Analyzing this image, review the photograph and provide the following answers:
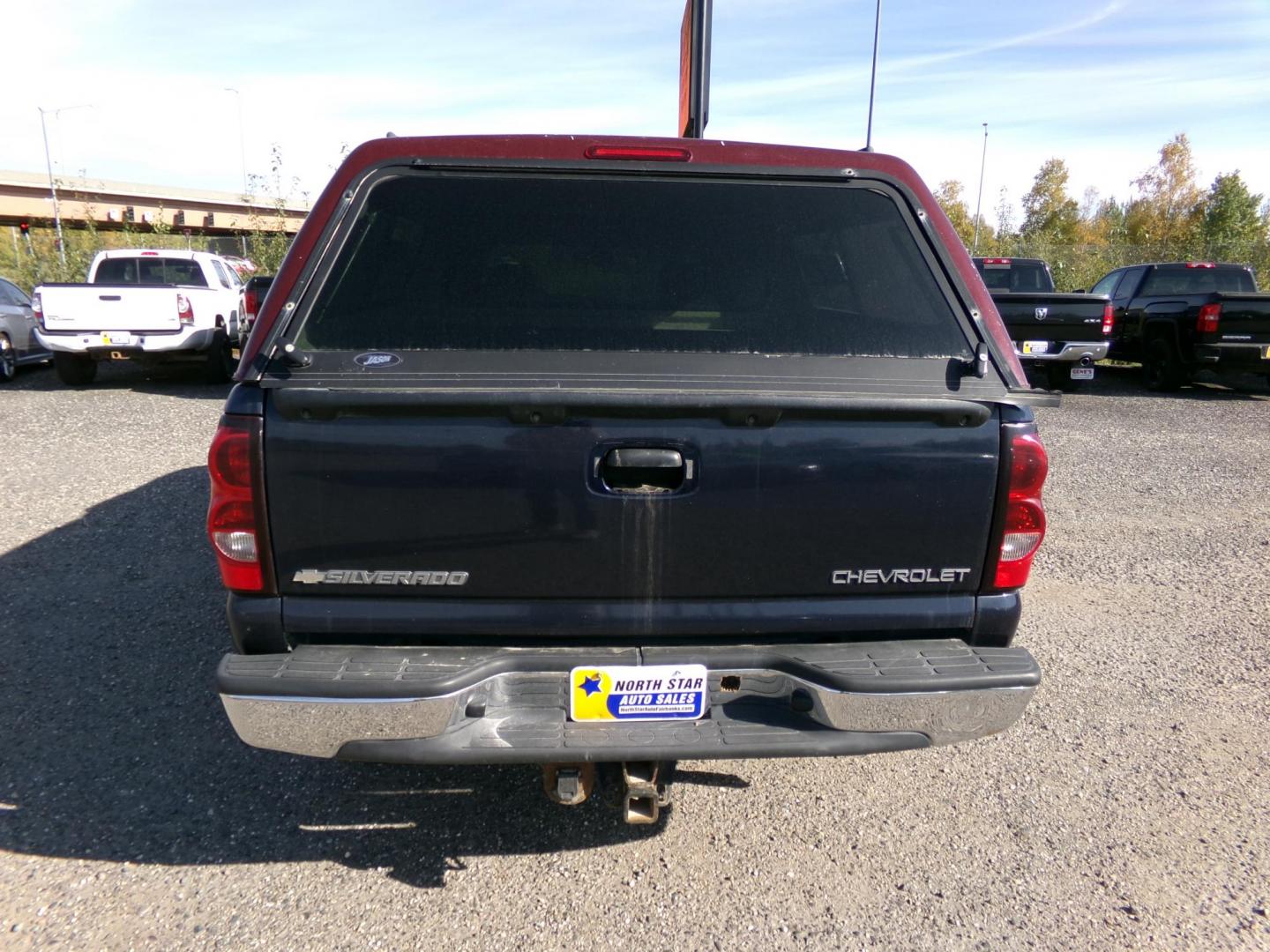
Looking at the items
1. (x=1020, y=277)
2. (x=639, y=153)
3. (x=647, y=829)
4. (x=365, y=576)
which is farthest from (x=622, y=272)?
(x=1020, y=277)

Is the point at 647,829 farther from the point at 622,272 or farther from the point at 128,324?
the point at 128,324

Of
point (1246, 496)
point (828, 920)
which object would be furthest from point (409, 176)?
point (1246, 496)

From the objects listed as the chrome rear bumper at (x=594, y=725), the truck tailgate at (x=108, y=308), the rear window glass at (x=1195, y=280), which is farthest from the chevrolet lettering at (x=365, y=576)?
the rear window glass at (x=1195, y=280)

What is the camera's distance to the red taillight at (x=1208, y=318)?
1230cm

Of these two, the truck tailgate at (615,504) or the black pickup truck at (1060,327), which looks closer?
the truck tailgate at (615,504)

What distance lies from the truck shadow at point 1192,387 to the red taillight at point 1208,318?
1.13 meters

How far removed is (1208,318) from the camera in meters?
12.4

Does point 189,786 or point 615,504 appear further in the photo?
point 189,786

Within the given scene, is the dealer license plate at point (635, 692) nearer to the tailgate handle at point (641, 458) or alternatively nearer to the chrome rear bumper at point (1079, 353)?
the tailgate handle at point (641, 458)

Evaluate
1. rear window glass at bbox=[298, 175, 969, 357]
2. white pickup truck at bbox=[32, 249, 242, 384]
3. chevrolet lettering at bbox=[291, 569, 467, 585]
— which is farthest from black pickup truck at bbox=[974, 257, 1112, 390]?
chevrolet lettering at bbox=[291, 569, 467, 585]

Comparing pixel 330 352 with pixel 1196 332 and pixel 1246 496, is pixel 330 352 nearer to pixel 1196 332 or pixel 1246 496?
pixel 1246 496

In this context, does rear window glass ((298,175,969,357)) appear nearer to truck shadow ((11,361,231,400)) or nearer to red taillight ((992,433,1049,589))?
red taillight ((992,433,1049,589))

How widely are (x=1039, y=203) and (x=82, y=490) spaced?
6467cm

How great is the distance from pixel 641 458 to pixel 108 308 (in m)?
11.6
